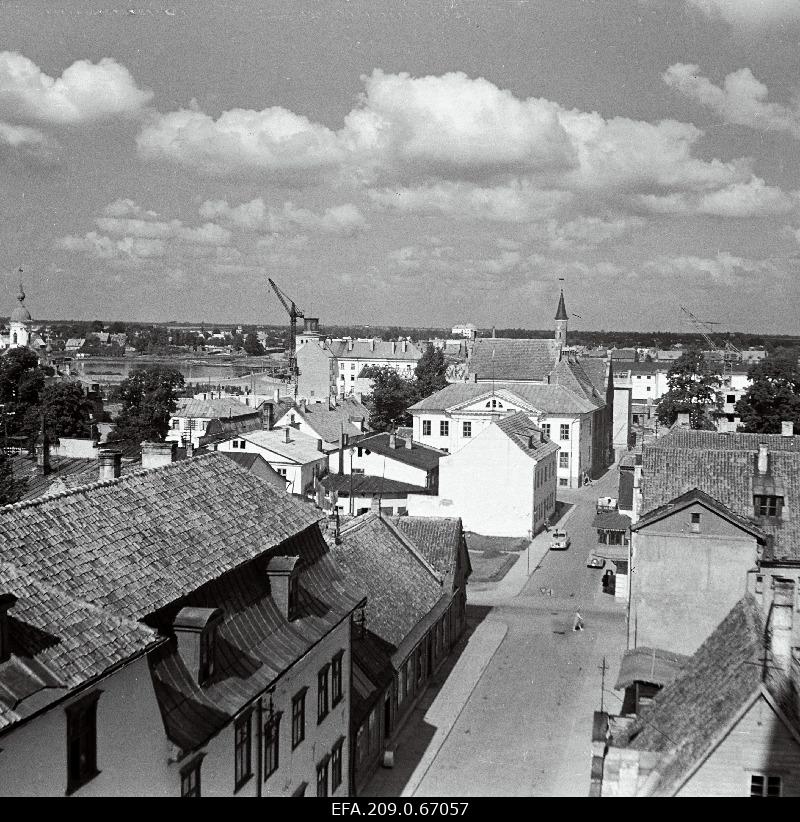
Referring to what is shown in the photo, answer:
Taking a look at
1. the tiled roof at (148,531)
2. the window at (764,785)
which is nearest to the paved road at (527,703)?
the window at (764,785)

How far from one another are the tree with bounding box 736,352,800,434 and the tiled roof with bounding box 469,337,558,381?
59.1 ft

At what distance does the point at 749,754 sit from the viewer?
47.2 ft

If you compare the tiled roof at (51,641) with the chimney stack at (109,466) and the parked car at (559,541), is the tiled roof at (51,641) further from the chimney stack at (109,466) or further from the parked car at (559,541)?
the parked car at (559,541)

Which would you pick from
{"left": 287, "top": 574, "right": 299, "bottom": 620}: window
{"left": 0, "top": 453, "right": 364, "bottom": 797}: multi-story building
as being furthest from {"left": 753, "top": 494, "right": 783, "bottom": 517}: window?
{"left": 287, "top": 574, "right": 299, "bottom": 620}: window

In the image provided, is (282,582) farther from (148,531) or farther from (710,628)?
(710,628)

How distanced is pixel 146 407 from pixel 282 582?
73.1 metres

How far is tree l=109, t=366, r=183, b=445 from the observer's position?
84.4m

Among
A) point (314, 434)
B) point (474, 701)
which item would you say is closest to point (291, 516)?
point (474, 701)

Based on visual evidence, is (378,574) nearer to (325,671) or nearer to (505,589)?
(325,671)

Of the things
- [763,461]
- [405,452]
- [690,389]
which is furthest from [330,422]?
[763,461]

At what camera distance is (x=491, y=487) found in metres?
56.0

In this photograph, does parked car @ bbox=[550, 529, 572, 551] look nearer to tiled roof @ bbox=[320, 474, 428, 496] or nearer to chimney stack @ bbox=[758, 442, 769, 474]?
tiled roof @ bbox=[320, 474, 428, 496]

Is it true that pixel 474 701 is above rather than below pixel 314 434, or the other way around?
below
